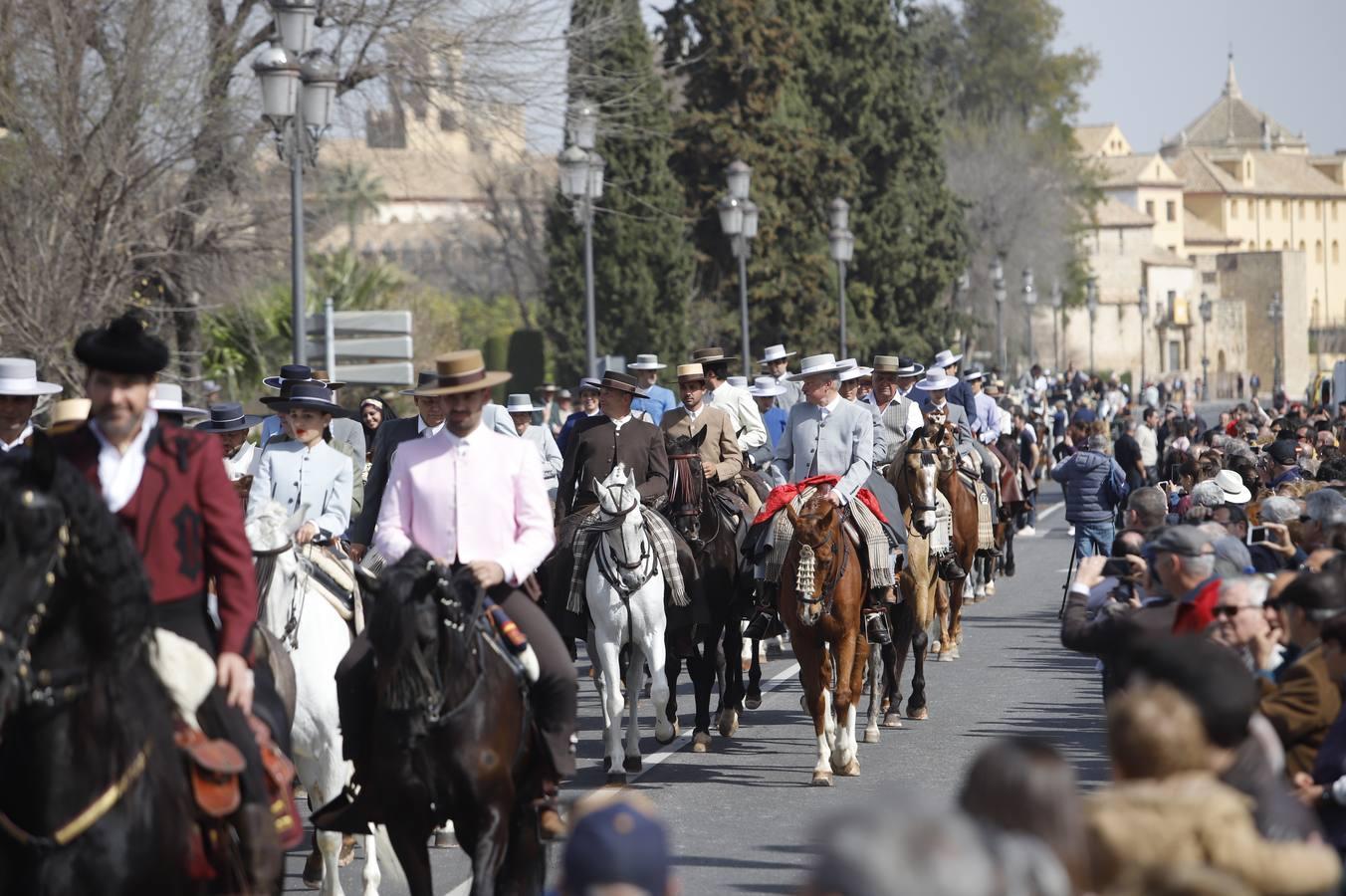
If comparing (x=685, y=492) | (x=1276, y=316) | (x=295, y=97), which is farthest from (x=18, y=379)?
(x=1276, y=316)

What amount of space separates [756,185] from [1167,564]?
147 ft

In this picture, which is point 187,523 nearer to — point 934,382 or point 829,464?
point 829,464

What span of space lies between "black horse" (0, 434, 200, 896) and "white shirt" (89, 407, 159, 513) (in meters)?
0.56

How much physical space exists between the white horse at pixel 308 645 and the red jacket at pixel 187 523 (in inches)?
121

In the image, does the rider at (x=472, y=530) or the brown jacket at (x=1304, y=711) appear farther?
the rider at (x=472, y=530)

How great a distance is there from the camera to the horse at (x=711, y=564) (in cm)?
1491

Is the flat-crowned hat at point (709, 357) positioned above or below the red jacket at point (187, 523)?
above

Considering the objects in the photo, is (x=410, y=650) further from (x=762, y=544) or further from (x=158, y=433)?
(x=762, y=544)

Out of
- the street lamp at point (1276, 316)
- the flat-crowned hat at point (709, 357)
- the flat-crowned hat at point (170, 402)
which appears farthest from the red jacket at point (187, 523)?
the street lamp at point (1276, 316)

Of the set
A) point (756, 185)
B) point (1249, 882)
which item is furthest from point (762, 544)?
point (756, 185)

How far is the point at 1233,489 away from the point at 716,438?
12.5 feet

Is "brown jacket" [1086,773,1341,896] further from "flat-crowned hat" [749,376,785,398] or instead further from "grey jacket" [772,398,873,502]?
"flat-crowned hat" [749,376,785,398]

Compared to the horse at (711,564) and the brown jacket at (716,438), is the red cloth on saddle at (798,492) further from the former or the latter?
the brown jacket at (716,438)

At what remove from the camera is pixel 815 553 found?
13039 millimetres
